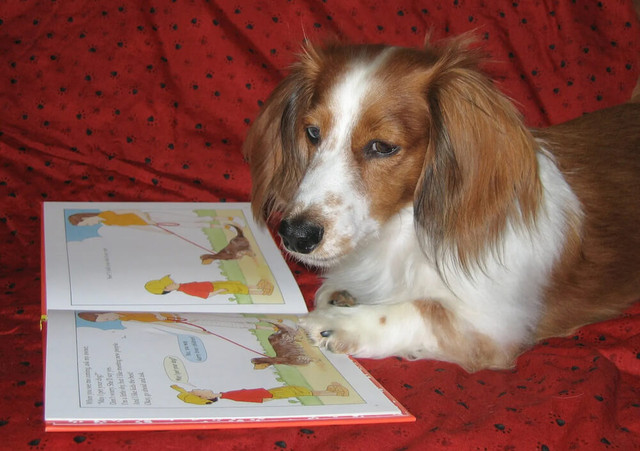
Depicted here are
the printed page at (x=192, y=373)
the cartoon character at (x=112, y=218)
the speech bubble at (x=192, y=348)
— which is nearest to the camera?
the printed page at (x=192, y=373)

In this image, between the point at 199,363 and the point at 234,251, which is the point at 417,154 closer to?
the point at 234,251

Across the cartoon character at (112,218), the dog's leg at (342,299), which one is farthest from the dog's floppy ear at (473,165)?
the cartoon character at (112,218)

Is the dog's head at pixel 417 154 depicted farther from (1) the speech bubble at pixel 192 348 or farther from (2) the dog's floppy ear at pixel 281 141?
(1) the speech bubble at pixel 192 348

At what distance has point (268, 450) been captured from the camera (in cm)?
156

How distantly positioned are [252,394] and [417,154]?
79cm

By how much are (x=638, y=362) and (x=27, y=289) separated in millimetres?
1724

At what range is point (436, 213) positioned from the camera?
6.64 ft

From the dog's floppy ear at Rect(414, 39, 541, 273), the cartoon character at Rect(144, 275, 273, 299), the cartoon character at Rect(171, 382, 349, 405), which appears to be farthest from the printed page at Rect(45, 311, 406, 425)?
the dog's floppy ear at Rect(414, 39, 541, 273)

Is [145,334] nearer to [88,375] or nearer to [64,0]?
[88,375]

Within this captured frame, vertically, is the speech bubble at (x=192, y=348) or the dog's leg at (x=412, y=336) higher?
the speech bubble at (x=192, y=348)

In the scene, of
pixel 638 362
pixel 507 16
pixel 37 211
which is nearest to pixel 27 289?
pixel 37 211

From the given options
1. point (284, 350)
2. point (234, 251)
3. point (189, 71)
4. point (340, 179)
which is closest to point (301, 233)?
point (340, 179)

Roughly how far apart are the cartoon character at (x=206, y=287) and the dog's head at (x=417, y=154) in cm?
27

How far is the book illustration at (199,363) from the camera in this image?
159 centimetres
